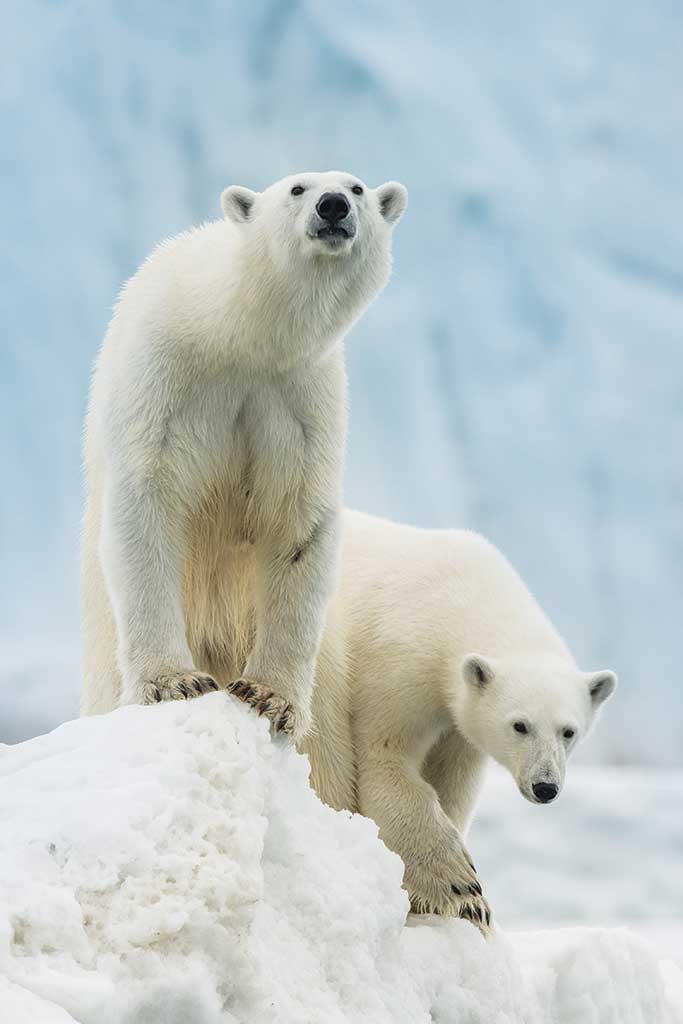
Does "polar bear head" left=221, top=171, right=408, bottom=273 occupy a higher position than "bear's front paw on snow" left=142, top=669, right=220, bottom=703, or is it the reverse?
"polar bear head" left=221, top=171, right=408, bottom=273

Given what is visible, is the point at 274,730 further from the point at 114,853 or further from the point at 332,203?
the point at 332,203

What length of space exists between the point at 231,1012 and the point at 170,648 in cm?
144

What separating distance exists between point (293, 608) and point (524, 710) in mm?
1225

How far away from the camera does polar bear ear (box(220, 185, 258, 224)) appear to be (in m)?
4.44

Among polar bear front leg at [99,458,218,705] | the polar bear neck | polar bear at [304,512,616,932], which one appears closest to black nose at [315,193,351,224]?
the polar bear neck

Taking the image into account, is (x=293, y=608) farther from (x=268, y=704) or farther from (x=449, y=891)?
(x=449, y=891)

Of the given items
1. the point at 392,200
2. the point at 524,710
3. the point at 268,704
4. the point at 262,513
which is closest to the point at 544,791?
the point at 524,710

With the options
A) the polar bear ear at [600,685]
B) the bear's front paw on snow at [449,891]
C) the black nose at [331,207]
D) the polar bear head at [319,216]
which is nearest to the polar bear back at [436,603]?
the polar bear ear at [600,685]

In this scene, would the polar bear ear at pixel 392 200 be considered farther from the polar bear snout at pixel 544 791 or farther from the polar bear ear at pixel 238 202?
the polar bear snout at pixel 544 791

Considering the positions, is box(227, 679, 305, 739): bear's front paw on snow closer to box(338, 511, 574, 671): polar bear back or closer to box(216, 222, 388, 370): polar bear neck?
box(216, 222, 388, 370): polar bear neck

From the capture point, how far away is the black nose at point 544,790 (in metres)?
4.99

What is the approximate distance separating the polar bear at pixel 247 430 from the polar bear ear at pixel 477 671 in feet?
2.91

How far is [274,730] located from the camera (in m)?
4.07

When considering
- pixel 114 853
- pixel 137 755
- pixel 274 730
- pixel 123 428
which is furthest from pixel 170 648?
pixel 114 853
